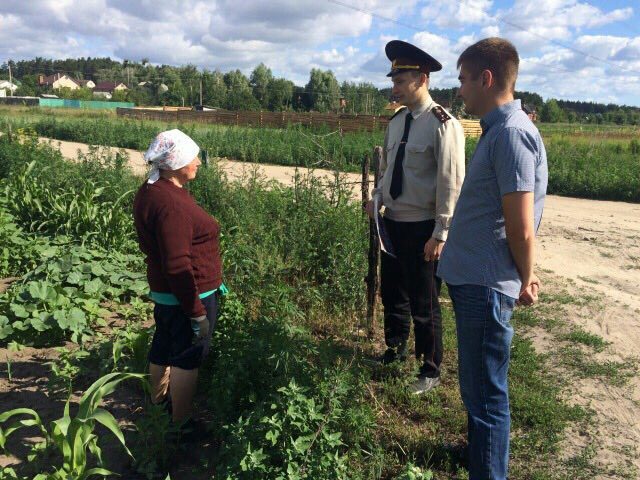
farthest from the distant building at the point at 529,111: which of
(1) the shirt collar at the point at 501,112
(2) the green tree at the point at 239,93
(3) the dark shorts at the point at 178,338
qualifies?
(2) the green tree at the point at 239,93

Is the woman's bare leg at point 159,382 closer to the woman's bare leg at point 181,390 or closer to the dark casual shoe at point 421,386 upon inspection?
the woman's bare leg at point 181,390

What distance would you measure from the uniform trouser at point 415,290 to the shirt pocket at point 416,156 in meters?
0.35

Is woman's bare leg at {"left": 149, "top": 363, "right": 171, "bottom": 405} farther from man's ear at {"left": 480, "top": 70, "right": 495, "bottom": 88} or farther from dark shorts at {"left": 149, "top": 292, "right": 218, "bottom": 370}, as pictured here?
man's ear at {"left": 480, "top": 70, "right": 495, "bottom": 88}

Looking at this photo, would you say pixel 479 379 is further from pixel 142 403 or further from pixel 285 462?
pixel 142 403

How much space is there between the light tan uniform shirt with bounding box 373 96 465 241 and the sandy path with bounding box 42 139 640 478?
159 centimetres

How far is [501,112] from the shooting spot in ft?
7.13

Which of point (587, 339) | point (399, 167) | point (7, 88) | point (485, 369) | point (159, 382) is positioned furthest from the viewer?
point (7, 88)

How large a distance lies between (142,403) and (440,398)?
6.25 feet

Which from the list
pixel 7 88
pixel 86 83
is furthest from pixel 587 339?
pixel 86 83

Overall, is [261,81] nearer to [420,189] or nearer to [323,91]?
[323,91]

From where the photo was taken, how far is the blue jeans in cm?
225

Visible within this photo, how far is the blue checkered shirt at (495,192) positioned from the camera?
206cm

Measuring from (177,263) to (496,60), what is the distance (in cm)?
170

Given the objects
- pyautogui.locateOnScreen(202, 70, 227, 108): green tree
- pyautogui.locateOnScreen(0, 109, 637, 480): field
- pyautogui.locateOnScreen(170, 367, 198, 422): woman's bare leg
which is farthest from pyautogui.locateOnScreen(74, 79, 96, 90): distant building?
pyautogui.locateOnScreen(170, 367, 198, 422): woman's bare leg
